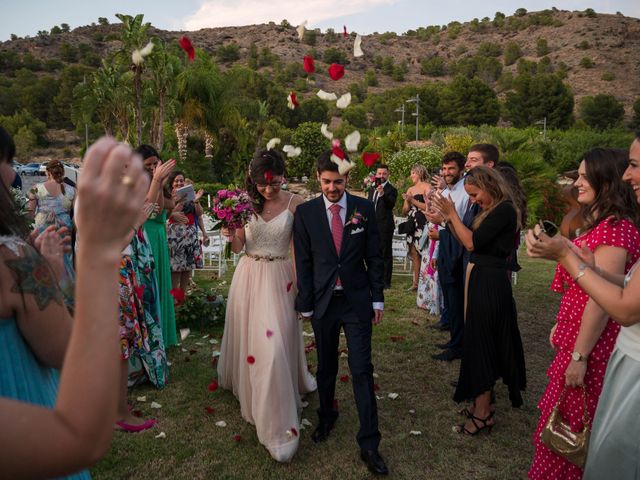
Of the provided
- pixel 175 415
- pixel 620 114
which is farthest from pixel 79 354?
pixel 620 114

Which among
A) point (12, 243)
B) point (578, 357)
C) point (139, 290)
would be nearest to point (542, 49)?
point (139, 290)

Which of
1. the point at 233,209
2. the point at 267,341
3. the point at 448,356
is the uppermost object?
the point at 233,209

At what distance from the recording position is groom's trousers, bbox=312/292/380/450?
12.5ft

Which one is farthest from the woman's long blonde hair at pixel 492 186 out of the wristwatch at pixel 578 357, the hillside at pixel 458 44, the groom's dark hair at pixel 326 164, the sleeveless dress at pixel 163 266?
the hillside at pixel 458 44

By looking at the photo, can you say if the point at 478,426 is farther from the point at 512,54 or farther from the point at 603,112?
the point at 512,54

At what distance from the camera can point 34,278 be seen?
1257mm

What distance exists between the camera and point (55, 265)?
172cm

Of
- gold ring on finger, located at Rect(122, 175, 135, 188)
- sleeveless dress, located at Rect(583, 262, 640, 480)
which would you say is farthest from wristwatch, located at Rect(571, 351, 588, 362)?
gold ring on finger, located at Rect(122, 175, 135, 188)

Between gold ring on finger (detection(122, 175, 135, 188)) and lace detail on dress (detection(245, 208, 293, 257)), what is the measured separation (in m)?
3.70

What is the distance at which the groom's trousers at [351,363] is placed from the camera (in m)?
3.80

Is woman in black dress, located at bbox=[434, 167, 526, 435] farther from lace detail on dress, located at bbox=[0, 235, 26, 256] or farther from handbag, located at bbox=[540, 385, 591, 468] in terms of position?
lace detail on dress, located at bbox=[0, 235, 26, 256]

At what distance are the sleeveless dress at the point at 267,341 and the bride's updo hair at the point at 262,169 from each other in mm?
238

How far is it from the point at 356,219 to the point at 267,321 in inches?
47.2

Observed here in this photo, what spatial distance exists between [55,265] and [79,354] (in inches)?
40.5
